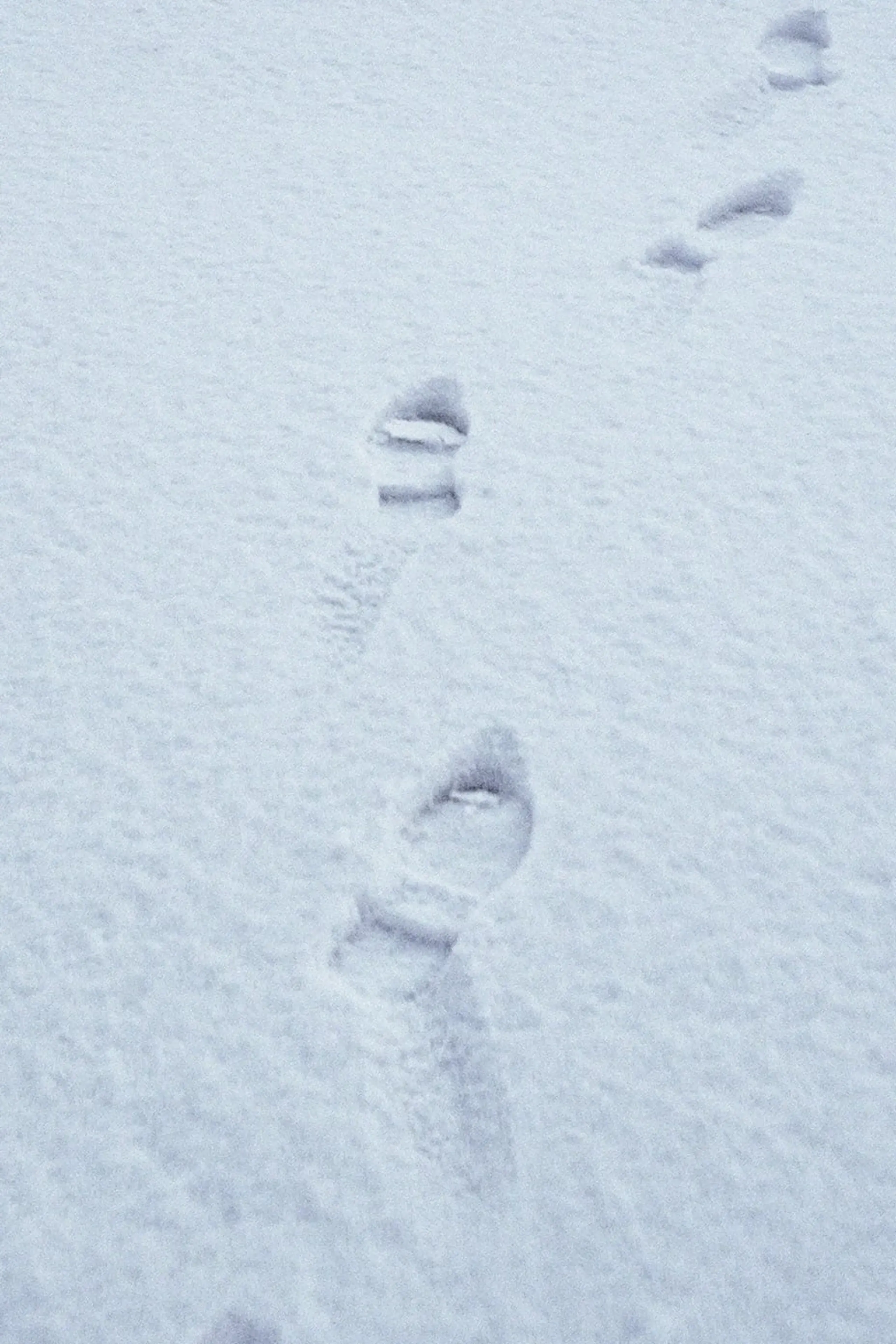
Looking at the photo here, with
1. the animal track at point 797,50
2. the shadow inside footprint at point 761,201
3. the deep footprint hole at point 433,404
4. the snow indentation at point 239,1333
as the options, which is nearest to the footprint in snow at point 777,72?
the animal track at point 797,50

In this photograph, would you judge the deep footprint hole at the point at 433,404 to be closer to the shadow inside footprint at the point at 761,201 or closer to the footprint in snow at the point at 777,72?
the shadow inside footprint at the point at 761,201

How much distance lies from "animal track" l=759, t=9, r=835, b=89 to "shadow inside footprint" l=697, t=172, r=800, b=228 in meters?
0.23

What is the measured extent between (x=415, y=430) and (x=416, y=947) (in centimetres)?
51

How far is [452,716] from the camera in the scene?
905 millimetres

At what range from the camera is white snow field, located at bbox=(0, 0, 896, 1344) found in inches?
27.4

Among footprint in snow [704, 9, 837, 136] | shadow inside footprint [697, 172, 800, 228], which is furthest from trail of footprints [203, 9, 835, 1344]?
footprint in snow [704, 9, 837, 136]

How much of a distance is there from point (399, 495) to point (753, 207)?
0.58m

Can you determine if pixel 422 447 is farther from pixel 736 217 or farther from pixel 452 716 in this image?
pixel 736 217

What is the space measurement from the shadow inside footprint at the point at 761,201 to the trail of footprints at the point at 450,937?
2.38ft

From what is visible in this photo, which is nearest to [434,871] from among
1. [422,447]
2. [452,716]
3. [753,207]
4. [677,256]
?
[452,716]

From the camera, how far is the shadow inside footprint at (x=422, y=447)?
1063 mm

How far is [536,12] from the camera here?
1.63 metres

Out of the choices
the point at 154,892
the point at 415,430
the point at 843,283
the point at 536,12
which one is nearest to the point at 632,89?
the point at 536,12

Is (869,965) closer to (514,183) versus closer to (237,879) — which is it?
(237,879)
